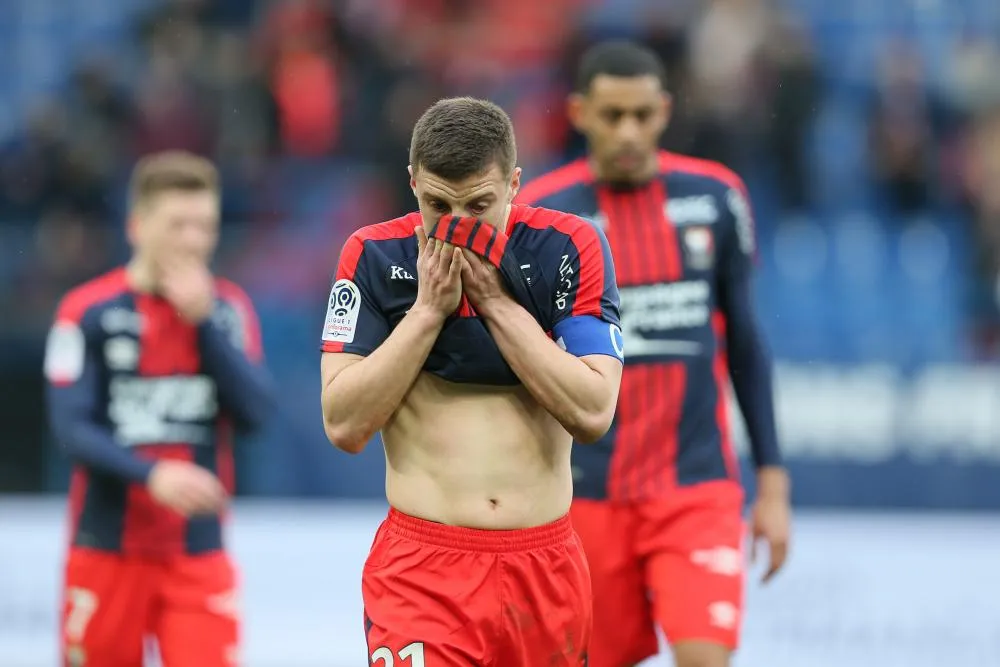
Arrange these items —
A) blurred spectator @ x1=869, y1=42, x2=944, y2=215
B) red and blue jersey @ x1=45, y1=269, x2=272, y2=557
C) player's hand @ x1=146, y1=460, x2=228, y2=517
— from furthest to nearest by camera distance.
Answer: blurred spectator @ x1=869, y1=42, x2=944, y2=215, red and blue jersey @ x1=45, y1=269, x2=272, y2=557, player's hand @ x1=146, y1=460, x2=228, y2=517

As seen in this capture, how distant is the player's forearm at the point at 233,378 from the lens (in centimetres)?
556

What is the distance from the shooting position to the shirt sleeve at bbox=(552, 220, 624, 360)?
11.5ft

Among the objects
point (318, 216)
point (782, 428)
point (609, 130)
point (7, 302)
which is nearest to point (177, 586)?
point (609, 130)

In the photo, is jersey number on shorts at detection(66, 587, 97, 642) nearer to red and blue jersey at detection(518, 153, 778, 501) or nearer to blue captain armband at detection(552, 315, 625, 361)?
red and blue jersey at detection(518, 153, 778, 501)

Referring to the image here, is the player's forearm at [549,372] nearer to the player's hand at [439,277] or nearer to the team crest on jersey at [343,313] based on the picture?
the player's hand at [439,277]

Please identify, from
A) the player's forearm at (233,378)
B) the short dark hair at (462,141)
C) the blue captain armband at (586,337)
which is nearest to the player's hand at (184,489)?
the player's forearm at (233,378)

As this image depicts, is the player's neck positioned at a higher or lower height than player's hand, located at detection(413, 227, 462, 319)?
higher

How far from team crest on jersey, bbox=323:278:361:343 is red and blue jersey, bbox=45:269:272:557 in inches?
82.1

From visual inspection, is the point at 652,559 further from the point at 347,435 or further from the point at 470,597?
the point at 347,435

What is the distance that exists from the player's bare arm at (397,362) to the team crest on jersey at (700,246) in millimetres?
1771

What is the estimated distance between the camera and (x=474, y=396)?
353 centimetres

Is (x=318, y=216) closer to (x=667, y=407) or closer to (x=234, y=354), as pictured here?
(x=234, y=354)

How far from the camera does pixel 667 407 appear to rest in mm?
4930

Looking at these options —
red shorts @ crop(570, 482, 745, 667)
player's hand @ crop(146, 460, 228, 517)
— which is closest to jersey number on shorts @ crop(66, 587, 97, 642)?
player's hand @ crop(146, 460, 228, 517)
